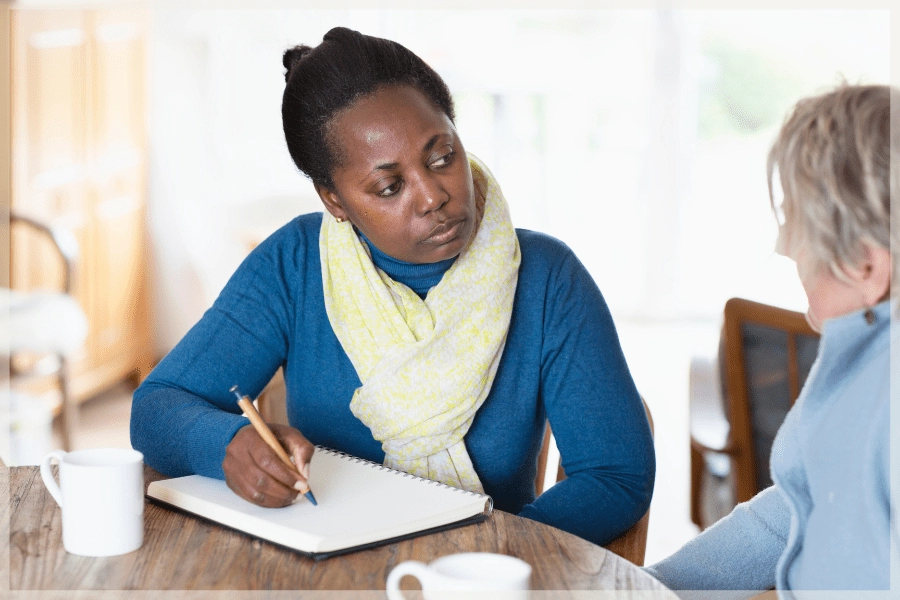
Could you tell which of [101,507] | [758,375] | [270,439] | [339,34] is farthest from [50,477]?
[758,375]

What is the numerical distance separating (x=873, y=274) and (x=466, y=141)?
4.82 meters

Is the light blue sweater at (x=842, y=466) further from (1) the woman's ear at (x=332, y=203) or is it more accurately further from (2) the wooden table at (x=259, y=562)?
(1) the woman's ear at (x=332, y=203)

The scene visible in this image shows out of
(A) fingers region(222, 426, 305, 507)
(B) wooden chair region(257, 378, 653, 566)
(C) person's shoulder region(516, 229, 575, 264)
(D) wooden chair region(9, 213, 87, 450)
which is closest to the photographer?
(A) fingers region(222, 426, 305, 507)

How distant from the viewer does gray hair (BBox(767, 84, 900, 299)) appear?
0.78m

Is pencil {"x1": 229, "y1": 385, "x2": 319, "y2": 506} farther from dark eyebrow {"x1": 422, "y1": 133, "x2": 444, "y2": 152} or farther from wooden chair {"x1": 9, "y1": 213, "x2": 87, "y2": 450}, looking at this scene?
wooden chair {"x1": 9, "y1": 213, "x2": 87, "y2": 450}

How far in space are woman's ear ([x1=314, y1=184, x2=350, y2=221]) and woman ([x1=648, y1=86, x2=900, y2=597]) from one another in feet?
2.36

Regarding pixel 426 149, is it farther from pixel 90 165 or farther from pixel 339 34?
pixel 90 165

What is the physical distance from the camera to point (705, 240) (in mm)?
5539

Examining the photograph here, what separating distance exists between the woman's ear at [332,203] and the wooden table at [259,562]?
0.55 meters

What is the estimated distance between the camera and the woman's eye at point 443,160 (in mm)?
1282

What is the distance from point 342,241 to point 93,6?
2849 millimetres

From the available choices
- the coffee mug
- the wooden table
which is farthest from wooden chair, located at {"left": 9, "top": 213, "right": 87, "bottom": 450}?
the coffee mug

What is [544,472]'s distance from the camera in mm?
1640

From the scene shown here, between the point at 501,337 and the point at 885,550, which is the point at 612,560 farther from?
the point at 501,337
